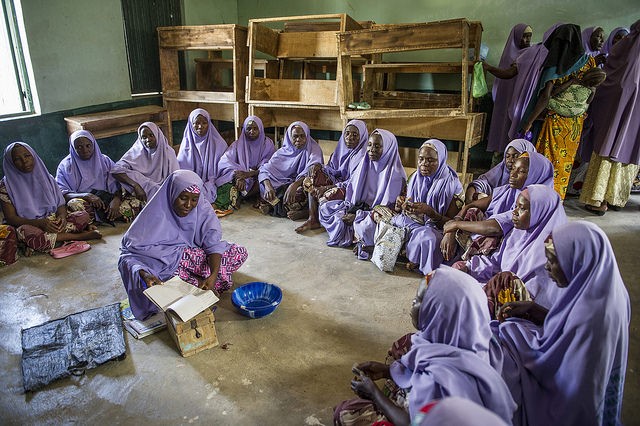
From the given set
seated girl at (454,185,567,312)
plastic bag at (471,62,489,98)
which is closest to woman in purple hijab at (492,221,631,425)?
seated girl at (454,185,567,312)

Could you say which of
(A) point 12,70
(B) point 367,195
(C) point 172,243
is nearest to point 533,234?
(B) point 367,195

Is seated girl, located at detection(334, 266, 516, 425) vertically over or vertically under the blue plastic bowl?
over

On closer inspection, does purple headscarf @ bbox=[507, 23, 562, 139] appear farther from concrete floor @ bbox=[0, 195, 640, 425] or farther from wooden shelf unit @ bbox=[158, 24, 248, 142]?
wooden shelf unit @ bbox=[158, 24, 248, 142]

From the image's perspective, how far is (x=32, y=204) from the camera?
4.10 meters

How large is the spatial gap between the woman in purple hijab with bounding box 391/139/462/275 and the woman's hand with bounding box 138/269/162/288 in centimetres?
220

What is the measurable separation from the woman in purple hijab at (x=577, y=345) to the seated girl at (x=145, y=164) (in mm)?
4416

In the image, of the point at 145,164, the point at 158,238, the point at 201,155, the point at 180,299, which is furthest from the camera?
the point at 201,155

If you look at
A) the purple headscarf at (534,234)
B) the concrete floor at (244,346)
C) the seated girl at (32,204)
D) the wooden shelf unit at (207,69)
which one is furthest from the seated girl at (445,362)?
the wooden shelf unit at (207,69)

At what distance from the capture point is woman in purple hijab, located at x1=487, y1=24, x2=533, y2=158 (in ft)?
16.9

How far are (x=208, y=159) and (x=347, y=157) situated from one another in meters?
2.02

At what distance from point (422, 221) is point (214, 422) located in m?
2.47

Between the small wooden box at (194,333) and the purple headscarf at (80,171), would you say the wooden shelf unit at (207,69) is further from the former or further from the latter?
the small wooden box at (194,333)

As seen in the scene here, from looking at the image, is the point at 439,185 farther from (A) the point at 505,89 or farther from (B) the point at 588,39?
(B) the point at 588,39

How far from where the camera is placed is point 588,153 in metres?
5.45
